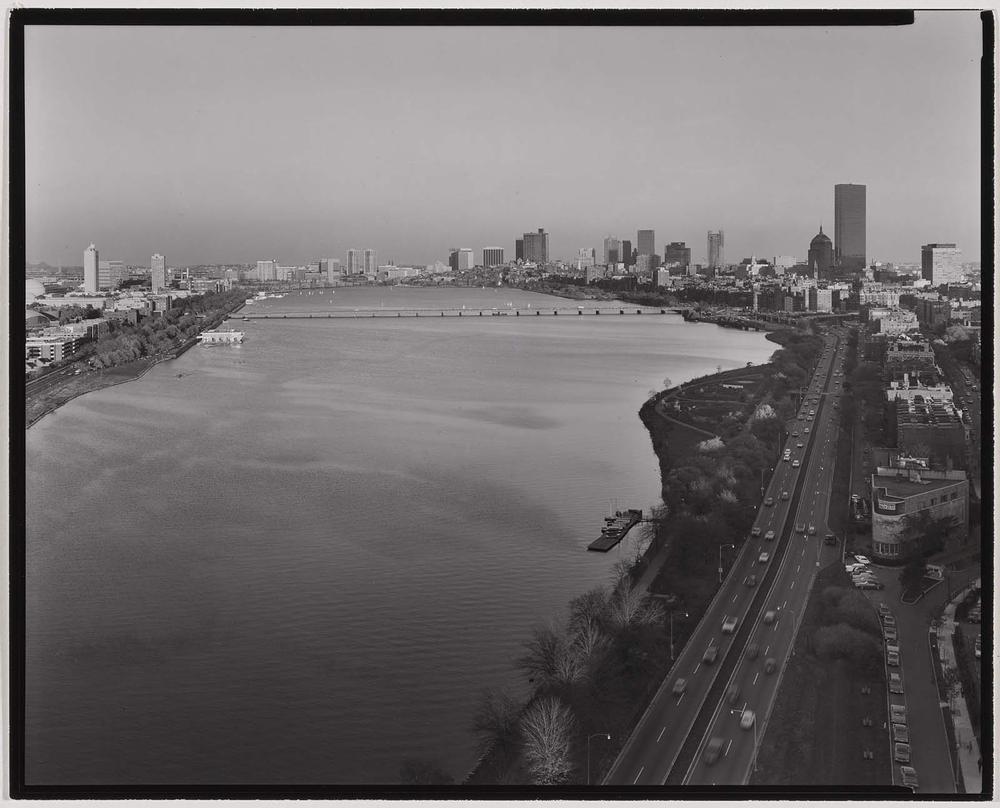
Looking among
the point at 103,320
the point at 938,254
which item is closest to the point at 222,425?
the point at 103,320

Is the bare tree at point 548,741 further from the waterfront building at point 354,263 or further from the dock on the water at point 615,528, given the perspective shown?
the waterfront building at point 354,263

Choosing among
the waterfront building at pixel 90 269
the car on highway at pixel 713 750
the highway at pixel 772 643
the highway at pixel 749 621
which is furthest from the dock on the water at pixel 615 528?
the waterfront building at pixel 90 269

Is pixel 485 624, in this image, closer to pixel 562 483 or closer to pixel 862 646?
pixel 862 646

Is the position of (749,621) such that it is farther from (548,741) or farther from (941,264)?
(941,264)

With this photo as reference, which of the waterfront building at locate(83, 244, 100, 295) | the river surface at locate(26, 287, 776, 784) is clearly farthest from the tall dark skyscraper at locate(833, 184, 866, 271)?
the waterfront building at locate(83, 244, 100, 295)

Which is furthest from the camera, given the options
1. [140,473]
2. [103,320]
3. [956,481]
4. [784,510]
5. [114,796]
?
[103,320]

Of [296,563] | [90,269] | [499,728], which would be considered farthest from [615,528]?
[90,269]

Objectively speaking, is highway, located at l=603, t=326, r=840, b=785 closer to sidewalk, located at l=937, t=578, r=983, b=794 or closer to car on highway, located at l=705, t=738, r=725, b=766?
car on highway, located at l=705, t=738, r=725, b=766
